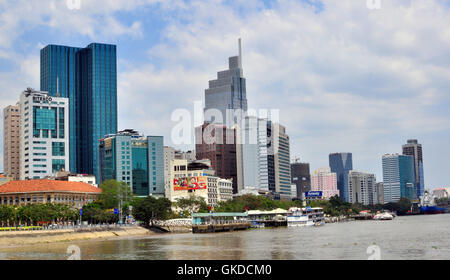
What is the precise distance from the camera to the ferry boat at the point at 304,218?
14938 cm

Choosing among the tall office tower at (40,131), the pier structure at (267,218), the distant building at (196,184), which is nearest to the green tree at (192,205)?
the distant building at (196,184)

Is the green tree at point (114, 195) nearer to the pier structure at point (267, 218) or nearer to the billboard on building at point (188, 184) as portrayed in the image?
the billboard on building at point (188, 184)

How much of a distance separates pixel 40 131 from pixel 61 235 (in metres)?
114

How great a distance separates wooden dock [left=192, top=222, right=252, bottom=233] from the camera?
123350 mm

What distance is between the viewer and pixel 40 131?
196250mm

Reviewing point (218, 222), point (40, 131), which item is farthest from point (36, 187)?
point (40, 131)

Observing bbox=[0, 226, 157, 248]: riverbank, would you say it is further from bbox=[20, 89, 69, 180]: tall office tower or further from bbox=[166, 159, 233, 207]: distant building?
bbox=[20, 89, 69, 180]: tall office tower

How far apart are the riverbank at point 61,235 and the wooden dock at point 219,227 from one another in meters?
13.4

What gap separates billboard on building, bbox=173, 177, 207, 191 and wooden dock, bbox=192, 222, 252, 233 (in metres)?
36.7

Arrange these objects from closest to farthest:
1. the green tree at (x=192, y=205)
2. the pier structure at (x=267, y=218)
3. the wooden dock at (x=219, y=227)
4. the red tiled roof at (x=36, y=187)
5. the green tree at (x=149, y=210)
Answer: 1. the wooden dock at (x=219, y=227)
2. the green tree at (x=149, y=210)
3. the red tiled roof at (x=36, y=187)
4. the pier structure at (x=267, y=218)
5. the green tree at (x=192, y=205)

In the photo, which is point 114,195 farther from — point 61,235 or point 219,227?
point 61,235

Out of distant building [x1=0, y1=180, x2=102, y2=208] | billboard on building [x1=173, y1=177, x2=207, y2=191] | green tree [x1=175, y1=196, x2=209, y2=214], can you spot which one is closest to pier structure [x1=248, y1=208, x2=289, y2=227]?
green tree [x1=175, y1=196, x2=209, y2=214]
